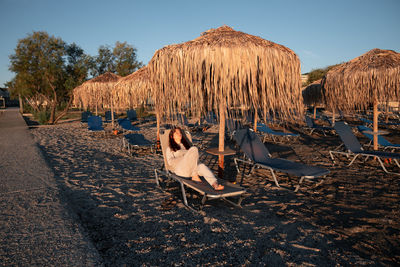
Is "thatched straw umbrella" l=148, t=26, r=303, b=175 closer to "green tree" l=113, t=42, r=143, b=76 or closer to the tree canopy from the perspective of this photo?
the tree canopy

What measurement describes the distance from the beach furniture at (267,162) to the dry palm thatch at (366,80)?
2.51 m

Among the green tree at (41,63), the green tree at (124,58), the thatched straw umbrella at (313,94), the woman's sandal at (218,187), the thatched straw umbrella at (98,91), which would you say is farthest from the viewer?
the green tree at (124,58)

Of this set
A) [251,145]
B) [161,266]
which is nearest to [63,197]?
[161,266]

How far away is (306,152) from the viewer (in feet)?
22.8

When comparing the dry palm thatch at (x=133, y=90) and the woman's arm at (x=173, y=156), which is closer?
the woman's arm at (x=173, y=156)

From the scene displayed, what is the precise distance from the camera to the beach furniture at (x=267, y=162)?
383 cm

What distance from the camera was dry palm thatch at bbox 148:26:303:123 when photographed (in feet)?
11.0

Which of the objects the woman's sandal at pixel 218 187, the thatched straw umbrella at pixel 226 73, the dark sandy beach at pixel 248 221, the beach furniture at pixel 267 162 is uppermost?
the thatched straw umbrella at pixel 226 73

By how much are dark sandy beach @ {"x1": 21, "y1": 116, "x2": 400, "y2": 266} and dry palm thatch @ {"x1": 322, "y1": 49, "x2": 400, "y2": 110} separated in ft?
5.61

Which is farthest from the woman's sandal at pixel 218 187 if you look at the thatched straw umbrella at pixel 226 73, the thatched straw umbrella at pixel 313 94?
the thatched straw umbrella at pixel 313 94

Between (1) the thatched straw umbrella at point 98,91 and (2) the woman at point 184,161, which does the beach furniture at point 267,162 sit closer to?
(2) the woman at point 184,161

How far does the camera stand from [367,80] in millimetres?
5520

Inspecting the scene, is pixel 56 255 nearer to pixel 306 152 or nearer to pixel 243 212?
pixel 243 212

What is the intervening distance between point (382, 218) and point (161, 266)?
9.19ft
